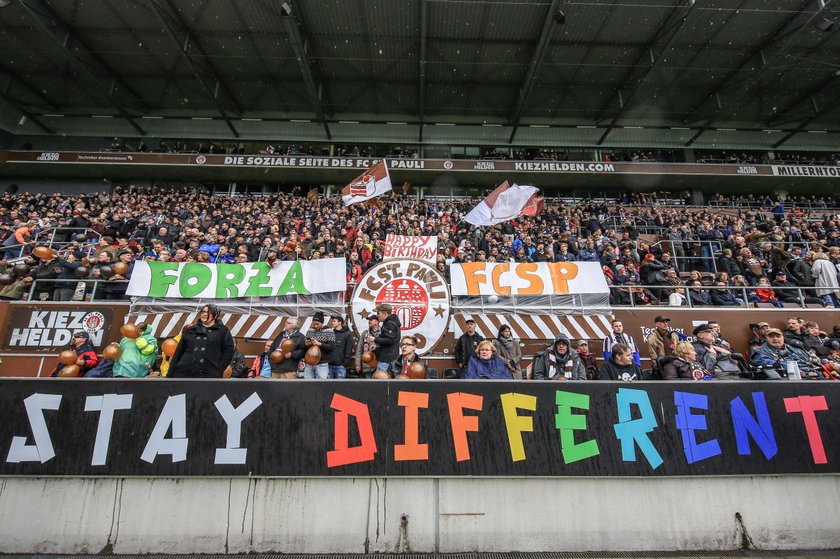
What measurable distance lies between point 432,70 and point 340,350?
19.8 meters

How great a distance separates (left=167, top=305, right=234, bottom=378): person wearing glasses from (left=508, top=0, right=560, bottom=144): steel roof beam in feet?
60.8

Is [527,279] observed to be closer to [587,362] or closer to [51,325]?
[587,362]

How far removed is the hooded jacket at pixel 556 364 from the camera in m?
7.06

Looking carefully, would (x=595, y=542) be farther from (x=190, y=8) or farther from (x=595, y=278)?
(x=190, y=8)

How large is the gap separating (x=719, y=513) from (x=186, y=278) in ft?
34.0

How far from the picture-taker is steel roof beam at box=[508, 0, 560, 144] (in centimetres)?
1770

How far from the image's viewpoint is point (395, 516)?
4.30 m

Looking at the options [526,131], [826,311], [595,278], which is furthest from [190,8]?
[826,311]

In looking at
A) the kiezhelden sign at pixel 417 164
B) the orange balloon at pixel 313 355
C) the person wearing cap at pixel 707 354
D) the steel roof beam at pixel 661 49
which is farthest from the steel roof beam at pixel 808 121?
the orange balloon at pixel 313 355

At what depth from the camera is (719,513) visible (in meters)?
4.45

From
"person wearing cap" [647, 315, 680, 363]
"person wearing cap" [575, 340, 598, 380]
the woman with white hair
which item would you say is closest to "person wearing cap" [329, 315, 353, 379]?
"person wearing cap" [575, 340, 598, 380]

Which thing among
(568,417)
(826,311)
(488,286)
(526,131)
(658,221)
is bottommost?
(568,417)

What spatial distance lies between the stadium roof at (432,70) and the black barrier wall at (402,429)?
17702 millimetres

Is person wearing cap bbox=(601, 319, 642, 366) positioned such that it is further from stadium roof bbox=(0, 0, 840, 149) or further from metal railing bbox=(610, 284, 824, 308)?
stadium roof bbox=(0, 0, 840, 149)
